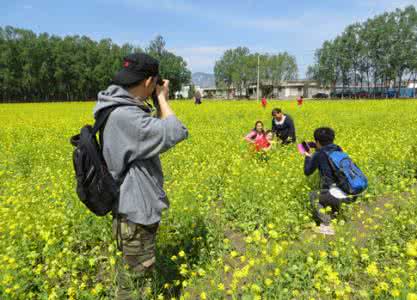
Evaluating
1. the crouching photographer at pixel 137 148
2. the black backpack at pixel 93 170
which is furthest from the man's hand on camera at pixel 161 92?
the black backpack at pixel 93 170

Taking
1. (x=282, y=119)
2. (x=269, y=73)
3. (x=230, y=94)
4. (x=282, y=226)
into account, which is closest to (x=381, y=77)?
(x=269, y=73)

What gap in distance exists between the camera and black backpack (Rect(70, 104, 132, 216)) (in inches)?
83.4

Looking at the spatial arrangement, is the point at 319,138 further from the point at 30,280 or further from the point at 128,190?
the point at 30,280

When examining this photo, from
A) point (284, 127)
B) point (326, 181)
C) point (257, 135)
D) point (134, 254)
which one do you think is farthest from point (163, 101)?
point (284, 127)

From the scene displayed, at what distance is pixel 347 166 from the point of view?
3.98 meters

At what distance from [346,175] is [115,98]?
9.96 feet

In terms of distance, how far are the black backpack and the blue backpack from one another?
2.89 meters

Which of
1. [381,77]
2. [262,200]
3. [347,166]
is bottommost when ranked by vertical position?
[262,200]

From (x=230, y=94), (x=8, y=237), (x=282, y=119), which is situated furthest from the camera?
(x=230, y=94)

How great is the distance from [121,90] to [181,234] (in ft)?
7.49

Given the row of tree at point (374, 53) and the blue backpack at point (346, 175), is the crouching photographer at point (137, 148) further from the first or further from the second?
the row of tree at point (374, 53)

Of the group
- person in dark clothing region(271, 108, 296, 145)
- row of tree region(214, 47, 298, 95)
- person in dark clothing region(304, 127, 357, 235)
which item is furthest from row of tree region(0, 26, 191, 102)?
person in dark clothing region(304, 127, 357, 235)

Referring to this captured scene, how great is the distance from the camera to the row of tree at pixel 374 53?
228 feet

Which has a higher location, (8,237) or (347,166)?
(347,166)
